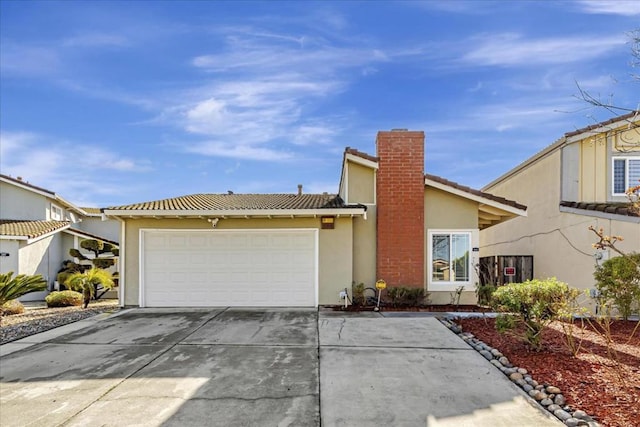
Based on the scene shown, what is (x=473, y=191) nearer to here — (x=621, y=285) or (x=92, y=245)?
(x=621, y=285)

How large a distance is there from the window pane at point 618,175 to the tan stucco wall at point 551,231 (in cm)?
168

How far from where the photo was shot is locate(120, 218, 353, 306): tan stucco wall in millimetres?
11109

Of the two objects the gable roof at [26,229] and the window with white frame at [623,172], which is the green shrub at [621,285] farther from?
the gable roof at [26,229]

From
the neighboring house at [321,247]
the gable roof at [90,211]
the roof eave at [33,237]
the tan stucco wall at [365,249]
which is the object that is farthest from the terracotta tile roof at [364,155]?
the gable roof at [90,211]

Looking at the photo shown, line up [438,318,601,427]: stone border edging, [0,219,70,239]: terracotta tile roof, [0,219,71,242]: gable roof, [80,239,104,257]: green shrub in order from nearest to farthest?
[438,318,601,427]: stone border edging → [0,219,71,242]: gable roof → [0,219,70,239]: terracotta tile roof → [80,239,104,257]: green shrub

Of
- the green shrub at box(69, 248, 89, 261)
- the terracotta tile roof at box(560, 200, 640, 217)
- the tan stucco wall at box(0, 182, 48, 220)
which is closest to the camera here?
the terracotta tile roof at box(560, 200, 640, 217)

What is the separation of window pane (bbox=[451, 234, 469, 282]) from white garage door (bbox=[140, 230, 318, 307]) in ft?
14.0

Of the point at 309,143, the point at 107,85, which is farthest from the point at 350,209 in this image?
the point at 107,85

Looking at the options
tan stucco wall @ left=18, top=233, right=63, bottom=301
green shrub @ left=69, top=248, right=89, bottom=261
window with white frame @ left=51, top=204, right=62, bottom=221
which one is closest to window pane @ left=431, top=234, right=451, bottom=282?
green shrub @ left=69, top=248, right=89, bottom=261

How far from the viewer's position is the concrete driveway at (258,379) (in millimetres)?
4047

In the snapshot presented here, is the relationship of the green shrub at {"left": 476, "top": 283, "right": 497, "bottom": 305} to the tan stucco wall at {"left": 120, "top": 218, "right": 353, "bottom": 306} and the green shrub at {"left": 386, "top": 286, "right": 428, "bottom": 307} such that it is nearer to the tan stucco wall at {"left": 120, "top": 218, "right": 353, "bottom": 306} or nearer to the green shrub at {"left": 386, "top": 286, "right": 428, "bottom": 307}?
the green shrub at {"left": 386, "top": 286, "right": 428, "bottom": 307}

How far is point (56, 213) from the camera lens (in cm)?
2223

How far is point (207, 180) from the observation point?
18.5 m

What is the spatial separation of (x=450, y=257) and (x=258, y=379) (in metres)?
8.03
